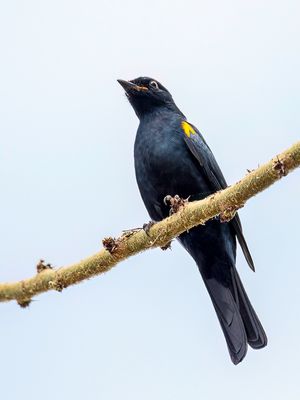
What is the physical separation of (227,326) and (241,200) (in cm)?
266

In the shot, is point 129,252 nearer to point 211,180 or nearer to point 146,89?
point 211,180

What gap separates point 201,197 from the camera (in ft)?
22.5

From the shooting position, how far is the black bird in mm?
6816

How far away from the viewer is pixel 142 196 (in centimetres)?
714

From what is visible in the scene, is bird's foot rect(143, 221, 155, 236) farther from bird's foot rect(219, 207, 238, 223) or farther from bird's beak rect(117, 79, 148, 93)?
bird's beak rect(117, 79, 148, 93)

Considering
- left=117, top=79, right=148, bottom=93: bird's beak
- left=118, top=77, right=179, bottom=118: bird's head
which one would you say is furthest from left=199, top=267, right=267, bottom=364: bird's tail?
left=117, top=79, right=148, bottom=93: bird's beak

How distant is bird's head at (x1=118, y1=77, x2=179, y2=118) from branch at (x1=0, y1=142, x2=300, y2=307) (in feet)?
8.95

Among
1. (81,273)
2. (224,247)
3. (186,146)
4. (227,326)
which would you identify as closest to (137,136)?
(186,146)

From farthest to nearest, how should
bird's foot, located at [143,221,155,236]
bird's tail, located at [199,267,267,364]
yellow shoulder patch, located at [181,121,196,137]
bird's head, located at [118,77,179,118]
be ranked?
bird's head, located at [118,77,179,118] < yellow shoulder patch, located at [181,121,196,137] < bird's tail, located at [199,267,267,364] < bird's foot, located at [143,221,155,236]

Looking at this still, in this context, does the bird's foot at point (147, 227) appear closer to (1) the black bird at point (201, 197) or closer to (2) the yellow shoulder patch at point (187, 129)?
(1) the black bird at point (201, 197)

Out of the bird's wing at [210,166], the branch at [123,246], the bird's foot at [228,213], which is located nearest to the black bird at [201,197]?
the bird's wing at [210,166]

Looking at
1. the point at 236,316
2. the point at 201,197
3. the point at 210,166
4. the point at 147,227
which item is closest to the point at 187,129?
the point at 210,166

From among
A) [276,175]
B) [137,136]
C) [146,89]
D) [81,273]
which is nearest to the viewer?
[276,175]

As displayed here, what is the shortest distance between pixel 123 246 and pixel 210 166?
2.02 m
